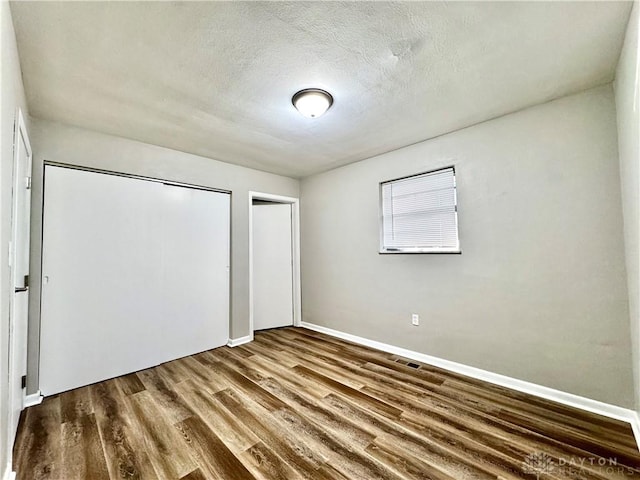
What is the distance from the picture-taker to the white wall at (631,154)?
1.48 meters

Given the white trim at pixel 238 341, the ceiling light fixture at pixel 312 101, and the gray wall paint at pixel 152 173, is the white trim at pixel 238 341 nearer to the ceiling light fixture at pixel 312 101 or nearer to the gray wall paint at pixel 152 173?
the gray wall paint at pixel 152 173

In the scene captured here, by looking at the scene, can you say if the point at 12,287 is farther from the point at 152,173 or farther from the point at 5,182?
the point at 152,173

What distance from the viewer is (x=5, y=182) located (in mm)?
1398

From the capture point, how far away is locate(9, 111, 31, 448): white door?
1.73 m

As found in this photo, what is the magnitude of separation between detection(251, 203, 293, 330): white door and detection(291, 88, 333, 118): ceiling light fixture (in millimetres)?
2414

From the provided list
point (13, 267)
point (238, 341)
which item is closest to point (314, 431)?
point (238, 341)

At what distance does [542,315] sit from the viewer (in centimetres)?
226

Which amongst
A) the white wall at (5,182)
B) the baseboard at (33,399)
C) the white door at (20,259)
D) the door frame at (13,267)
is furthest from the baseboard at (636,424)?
the baseboard at (33,399)

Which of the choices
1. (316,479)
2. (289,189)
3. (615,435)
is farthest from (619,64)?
(289,189)

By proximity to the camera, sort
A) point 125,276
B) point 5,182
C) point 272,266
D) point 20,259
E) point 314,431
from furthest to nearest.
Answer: point 272,266 < point 125,276 < point 20,259 < point 314,431 < point 5,182

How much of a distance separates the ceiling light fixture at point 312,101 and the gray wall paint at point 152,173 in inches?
71.6

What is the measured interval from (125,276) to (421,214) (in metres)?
3.29

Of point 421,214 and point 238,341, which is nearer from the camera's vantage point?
point 421,214

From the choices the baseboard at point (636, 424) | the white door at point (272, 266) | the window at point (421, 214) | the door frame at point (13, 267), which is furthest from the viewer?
the white door at point (272, 266)
